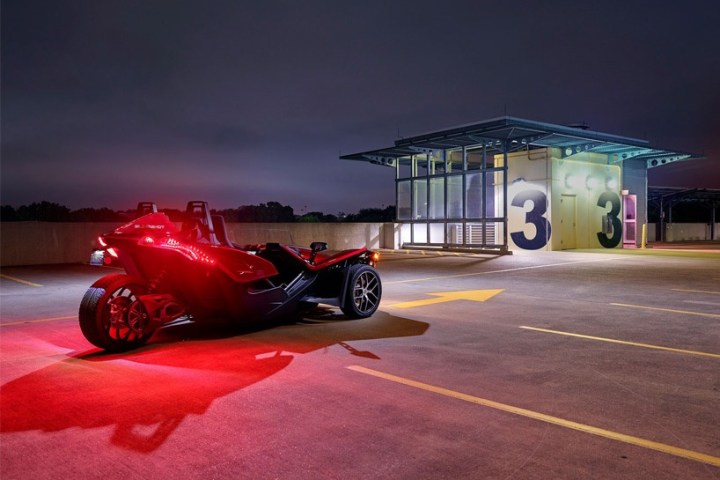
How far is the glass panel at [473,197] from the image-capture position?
27109mm

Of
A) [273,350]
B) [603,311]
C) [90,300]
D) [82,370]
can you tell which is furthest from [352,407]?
[603,311]

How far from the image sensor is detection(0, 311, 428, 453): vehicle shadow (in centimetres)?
405

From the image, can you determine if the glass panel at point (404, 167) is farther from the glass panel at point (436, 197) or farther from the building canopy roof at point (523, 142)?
the glass panel at point (436, 197)

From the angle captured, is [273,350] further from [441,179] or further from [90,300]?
[441,179]

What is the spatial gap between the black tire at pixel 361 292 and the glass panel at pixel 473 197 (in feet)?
63.5

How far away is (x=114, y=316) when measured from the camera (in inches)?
244

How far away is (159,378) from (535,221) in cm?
2429

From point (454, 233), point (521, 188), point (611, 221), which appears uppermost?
point (521, 188)

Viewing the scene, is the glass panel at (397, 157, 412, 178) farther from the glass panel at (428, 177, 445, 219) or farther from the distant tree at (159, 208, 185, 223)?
the distant tree at (159, 208, 185, 223)

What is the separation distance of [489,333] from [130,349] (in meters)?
4.38

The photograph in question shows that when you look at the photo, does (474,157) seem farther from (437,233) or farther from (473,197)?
(437,233)

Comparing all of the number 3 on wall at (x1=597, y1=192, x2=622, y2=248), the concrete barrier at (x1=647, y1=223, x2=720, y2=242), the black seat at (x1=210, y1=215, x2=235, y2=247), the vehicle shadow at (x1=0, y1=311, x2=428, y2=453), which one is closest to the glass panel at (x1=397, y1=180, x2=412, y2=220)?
the number 3 on wall at (x1=597, y1=192, x2=622, y2=248)

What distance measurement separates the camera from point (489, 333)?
713 centimetres

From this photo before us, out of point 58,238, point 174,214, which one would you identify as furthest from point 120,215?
point 58,238
